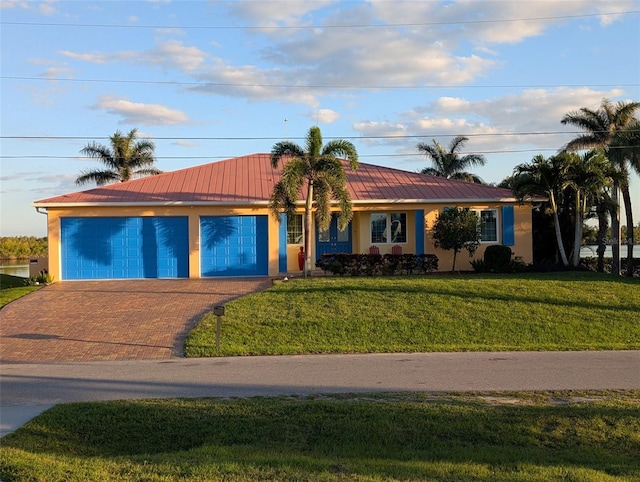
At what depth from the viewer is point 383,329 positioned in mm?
14938

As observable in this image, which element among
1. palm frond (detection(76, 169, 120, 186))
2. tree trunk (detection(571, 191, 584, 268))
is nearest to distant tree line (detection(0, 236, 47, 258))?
palm frond (detection(76, 169, 120, 186))

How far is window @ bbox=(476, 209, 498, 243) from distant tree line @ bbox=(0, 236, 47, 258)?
41.3 metres

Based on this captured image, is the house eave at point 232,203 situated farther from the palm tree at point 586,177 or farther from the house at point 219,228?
the palm tree at point 586,177

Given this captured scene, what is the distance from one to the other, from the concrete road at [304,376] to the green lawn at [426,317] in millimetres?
1078

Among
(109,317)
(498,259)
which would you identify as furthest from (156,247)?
(498,259)

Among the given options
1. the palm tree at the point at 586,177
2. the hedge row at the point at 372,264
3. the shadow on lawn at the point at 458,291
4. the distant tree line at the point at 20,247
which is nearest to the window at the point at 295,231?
the hedge row at the point at 372,264

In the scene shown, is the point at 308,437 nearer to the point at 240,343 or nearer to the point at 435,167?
the point at 240,343

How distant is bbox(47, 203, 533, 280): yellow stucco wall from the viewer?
23.9m

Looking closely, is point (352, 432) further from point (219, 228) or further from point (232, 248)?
point (219, 228)

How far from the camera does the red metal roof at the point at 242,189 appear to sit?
24.3 metres

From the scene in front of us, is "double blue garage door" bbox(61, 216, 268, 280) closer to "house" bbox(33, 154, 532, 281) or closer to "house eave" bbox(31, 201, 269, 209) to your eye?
"house" bbox(33, 154, 532, 281)

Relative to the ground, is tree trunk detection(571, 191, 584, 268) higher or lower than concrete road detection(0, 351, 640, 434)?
higher

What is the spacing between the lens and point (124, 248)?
78.9ft

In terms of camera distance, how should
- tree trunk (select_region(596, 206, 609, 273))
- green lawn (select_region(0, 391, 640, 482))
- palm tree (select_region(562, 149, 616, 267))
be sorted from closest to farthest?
green lawn (select_region(0, 391, 640, 482)), palm tree (select_region(562, 149, 616, 267)), tree trunk (select_region(596, 206, 609, 273))
